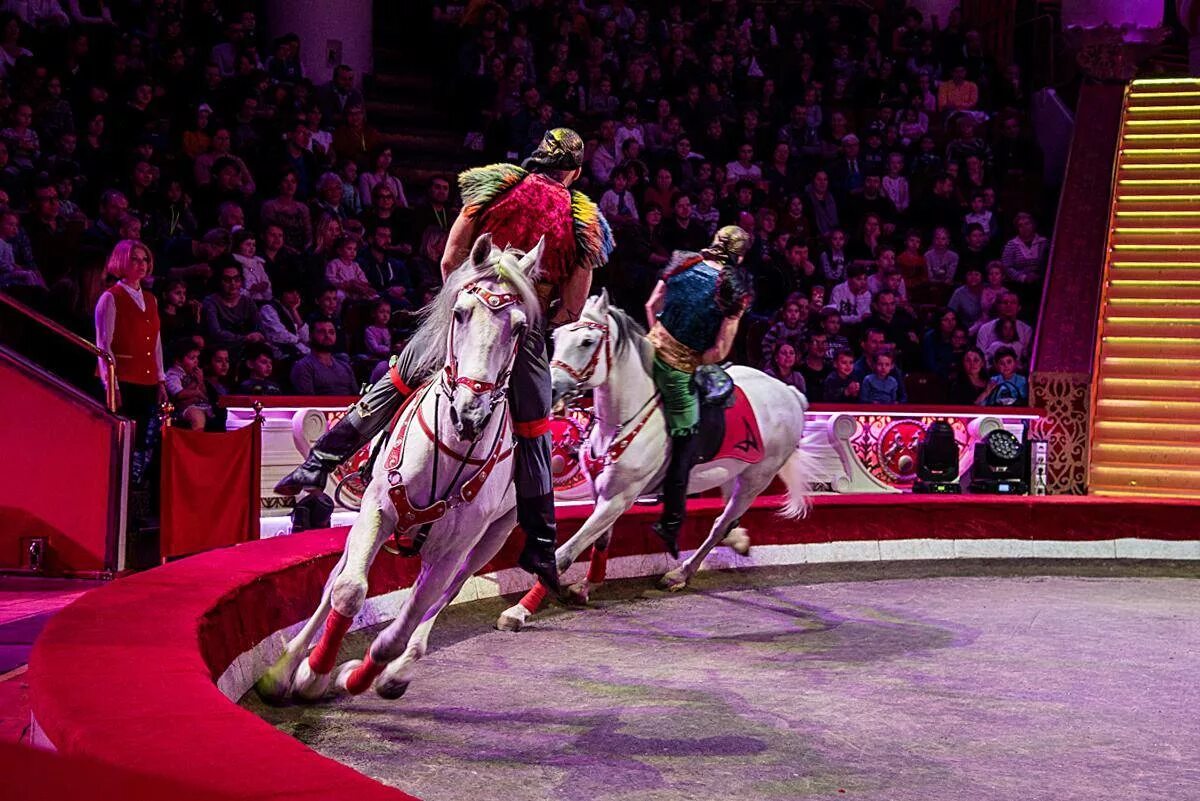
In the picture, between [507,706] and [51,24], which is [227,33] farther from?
[507,706]

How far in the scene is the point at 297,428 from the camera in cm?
971

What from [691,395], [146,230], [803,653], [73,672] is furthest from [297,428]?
[73,672]

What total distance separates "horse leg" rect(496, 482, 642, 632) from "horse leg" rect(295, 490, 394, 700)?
211cm

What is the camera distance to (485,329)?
468cm

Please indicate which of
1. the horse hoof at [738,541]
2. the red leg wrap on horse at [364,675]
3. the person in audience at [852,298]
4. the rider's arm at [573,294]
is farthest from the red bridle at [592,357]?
the person in audience at [852,298]

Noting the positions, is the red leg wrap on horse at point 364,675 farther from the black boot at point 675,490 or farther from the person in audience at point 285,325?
the person in audience at point 285,325

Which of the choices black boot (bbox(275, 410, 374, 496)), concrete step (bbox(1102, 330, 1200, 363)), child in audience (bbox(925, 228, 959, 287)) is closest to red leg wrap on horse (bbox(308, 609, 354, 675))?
black boot (bbox(275, 410, 374, 496))


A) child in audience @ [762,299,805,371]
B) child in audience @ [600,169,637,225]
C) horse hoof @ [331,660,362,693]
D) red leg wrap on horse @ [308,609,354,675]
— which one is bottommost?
horse hoof @ [331,660,362,693]

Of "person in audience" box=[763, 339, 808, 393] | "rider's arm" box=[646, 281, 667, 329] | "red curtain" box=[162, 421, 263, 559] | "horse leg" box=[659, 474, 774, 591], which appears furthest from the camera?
"person in audience" box=[763, 339, 808, 393]

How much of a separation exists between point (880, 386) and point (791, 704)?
759 cm

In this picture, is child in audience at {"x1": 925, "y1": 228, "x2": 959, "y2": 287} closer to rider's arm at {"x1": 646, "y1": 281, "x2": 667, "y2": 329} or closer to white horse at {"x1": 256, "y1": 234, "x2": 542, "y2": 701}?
rider's arm at {"x1": 646, "y1": 281, "x2": 667, "y2": 329}

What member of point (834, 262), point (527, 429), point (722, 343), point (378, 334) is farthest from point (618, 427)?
point (834, 262)

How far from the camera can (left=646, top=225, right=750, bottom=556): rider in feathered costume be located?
800 cm

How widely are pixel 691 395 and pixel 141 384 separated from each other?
382 cm
